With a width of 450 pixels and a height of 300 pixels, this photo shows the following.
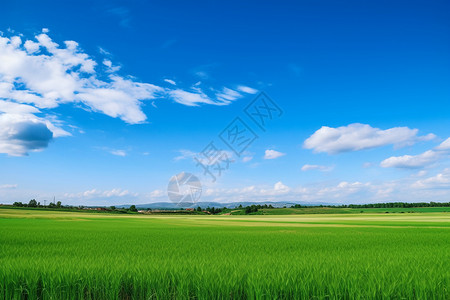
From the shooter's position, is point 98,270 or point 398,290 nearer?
point 398,290

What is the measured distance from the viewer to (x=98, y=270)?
620cm

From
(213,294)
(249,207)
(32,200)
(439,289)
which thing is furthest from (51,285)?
(32,200)

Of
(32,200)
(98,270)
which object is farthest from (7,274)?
(32,200)

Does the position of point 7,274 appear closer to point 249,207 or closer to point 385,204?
point 249,207

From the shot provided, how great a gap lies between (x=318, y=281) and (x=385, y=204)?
198m

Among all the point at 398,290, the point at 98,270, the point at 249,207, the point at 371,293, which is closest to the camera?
the point at 371,293

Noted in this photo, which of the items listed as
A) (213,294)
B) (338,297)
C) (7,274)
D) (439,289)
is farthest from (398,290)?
(7,274)

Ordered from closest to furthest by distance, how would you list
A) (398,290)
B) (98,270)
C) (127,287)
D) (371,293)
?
(371,293) → (398,290) → (127,287) → (98,270)

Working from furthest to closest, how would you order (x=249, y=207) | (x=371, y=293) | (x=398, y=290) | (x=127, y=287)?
(x=249, y=207) → (x=127, y=287) → (x=398, y=290) → (x=371, y=293)

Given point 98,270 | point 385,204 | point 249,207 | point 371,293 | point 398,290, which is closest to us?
point 371,293

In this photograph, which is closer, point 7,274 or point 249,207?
point 7,274

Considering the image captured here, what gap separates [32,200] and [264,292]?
184134mm

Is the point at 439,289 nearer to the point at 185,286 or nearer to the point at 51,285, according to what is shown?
the point at 185,286

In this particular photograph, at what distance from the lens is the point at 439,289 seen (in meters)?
5.31
